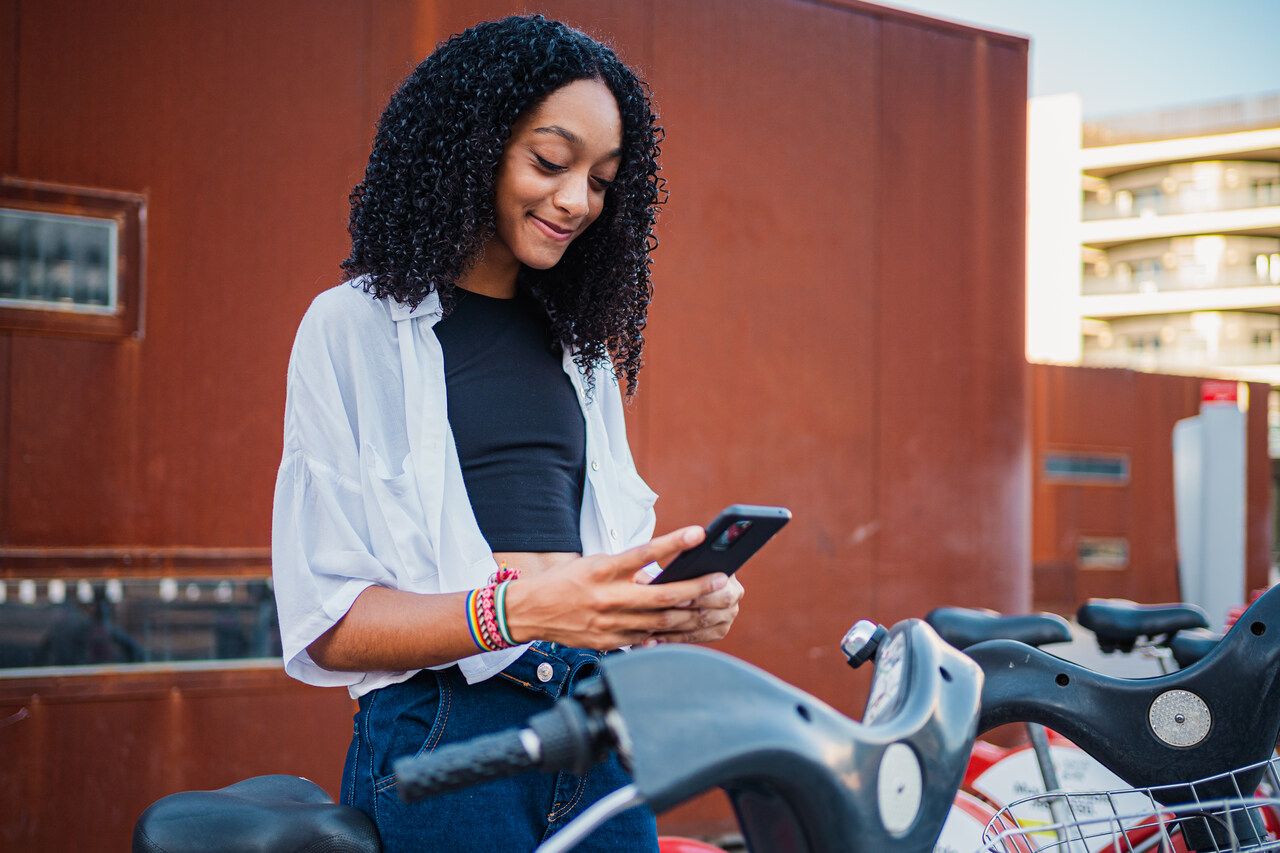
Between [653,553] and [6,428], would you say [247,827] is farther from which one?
[6,428]

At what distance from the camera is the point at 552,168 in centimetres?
153

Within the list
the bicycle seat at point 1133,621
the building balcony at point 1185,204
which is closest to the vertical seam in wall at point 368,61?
the bicycle seat at point 1133,621

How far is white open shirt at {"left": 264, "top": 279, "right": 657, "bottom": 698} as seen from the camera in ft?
4.28

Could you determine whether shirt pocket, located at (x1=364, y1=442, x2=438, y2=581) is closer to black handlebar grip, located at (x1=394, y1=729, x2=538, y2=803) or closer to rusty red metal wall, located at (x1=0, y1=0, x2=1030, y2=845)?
black handlebar grip, located at (x1=394, y1=729, x2=538, y2=803)

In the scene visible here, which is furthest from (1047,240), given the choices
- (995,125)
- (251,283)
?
(251,283)

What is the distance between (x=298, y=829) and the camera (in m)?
1.27

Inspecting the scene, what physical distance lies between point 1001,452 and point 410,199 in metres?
4.07

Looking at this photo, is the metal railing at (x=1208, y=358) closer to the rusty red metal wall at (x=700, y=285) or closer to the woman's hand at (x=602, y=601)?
the rusty red metal wall at (x=700, y=285)

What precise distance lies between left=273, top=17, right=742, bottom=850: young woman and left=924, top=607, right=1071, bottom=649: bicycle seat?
1238mm

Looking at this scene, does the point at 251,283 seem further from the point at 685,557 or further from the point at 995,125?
the point at 995,125

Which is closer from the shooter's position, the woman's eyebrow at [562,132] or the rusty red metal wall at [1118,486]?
the woman's eyebrow at [562,132]

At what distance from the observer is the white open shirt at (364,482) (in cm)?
130

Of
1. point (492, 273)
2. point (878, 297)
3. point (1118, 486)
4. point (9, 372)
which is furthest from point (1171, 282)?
point (492, 273)

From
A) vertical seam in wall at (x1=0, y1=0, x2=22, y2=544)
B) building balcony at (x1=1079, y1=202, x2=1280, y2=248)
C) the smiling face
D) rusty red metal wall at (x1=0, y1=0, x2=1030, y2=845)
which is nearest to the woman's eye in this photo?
the smiling face
